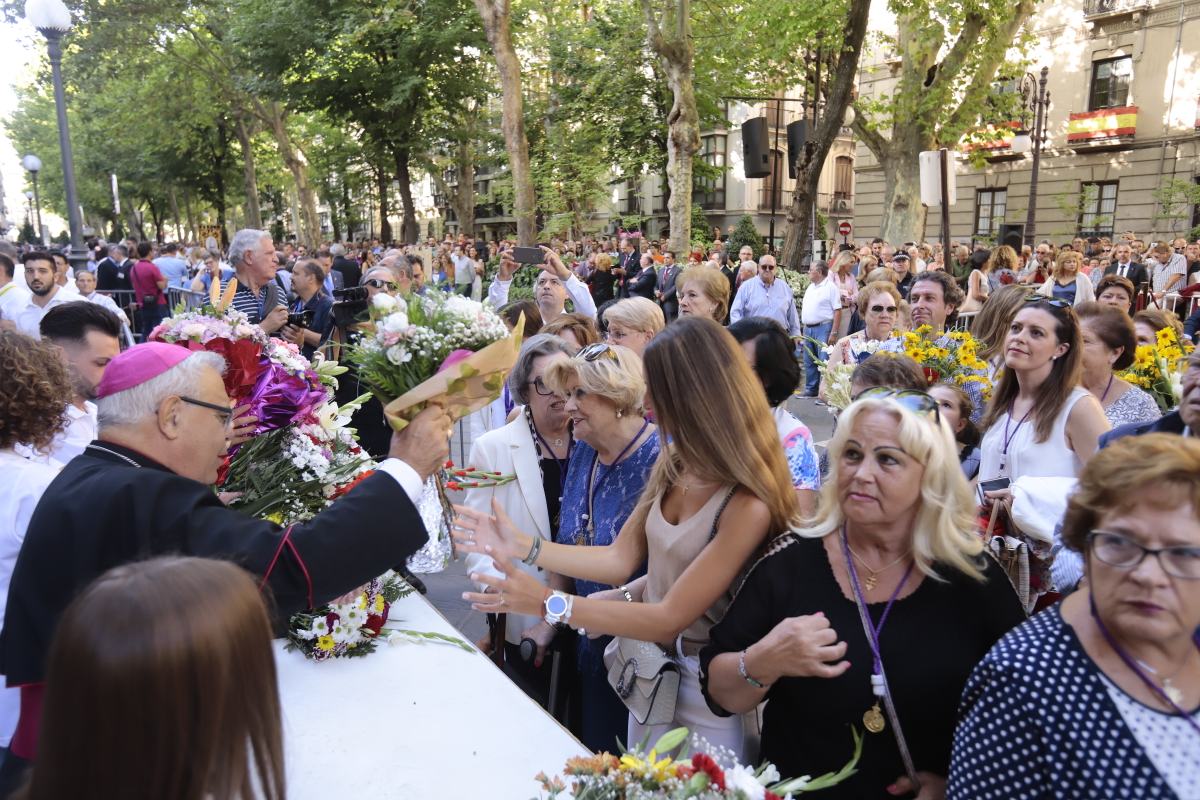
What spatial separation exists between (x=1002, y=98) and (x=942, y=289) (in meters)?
18.5

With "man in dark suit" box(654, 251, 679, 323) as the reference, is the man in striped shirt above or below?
above

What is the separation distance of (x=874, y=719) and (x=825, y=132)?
14.6m

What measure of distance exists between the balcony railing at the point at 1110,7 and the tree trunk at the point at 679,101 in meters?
19.3

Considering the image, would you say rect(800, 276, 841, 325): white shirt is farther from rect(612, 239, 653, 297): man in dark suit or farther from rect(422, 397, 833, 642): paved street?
rect(422, 397, 833, 642): paved street

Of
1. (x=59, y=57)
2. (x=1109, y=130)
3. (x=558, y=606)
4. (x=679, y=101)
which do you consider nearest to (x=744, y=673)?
(x=558, y=606)

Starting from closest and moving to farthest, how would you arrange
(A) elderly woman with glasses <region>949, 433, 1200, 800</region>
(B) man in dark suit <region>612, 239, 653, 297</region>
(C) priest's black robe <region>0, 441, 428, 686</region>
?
1. (A) elderly woman with glasses <region>949, 433, 1200, 800</region>
2. (C) priest's black robe <region>0, 441, 428, 686</region>
3. (B) man in dark suit <region>612, 239, 653, 297</region>

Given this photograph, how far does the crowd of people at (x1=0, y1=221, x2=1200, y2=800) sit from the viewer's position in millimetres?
1108

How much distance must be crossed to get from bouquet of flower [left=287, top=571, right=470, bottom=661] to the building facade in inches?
996

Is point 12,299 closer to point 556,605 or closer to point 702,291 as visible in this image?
point 702,291

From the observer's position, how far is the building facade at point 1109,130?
24.9 meters

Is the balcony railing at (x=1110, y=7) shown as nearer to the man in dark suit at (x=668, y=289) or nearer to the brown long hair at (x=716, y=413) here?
the man in dark suit at (x=668, y=289)

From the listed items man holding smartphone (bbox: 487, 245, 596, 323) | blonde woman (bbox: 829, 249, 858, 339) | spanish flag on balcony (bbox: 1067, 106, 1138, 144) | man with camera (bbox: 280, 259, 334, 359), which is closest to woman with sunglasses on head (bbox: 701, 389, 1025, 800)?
man holding smartphone (bbox: 487, 245, 596, 323)

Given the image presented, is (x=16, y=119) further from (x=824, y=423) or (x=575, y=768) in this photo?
(x=575, y=768)

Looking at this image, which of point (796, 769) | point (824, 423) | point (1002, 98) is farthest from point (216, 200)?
point (796, 769)
